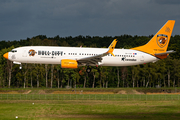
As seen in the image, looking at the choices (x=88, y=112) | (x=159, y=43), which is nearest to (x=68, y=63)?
(x=88, y=112)

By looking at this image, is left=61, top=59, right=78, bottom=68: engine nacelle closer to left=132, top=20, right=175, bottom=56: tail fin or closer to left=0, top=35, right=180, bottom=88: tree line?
left=132, top=20, right=175, bottom=56: tail fin

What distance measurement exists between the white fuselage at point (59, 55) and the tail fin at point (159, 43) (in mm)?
2747

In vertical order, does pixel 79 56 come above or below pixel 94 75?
above

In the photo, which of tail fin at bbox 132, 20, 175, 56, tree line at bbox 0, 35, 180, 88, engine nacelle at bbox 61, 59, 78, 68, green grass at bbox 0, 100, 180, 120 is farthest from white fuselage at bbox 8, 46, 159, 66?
tree line at bbox 0, 35, 180, 88

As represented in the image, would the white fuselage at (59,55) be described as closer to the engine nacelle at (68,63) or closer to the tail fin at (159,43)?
the engine nacelle at (68,63)

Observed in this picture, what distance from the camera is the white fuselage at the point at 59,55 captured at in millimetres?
54625

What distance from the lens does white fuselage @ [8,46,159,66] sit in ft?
179

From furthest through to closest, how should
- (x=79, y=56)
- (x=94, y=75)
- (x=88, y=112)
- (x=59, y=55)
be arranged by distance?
(x=94, y=75)
(x=79, y=56)
(x=59, y=55)
(x=88, y=112)

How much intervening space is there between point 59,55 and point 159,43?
21262 mm

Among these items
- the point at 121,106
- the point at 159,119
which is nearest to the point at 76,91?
the point at 121,106

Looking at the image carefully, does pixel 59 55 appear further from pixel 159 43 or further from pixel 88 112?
pixel 159 43

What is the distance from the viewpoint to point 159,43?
2416 inches

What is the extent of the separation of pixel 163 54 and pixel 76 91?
110ft

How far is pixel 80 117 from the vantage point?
128ft
